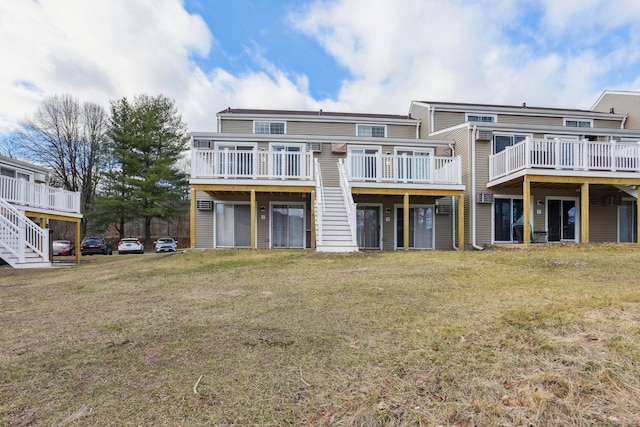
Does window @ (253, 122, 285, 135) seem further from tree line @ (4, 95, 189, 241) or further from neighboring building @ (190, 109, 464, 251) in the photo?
tree line @ (4, 95, 189, 241)

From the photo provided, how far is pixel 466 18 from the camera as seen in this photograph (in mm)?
14648

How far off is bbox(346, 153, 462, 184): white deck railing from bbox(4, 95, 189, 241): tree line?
20.0 m

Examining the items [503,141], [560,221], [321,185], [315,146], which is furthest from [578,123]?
[321,185]

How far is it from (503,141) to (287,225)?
9978 millimetres

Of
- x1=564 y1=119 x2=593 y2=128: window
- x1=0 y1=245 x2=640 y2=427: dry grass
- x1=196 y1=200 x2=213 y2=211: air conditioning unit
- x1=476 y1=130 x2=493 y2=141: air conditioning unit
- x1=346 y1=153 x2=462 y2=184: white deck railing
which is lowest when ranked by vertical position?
x1=0 y1=245 x2=640 y2=427: dry grass

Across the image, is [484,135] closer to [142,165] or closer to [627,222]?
[627,222]

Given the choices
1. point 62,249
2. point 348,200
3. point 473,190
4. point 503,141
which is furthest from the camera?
point 62,249

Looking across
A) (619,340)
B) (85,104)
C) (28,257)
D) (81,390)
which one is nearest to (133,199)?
(85,104)

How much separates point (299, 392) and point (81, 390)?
150 cm

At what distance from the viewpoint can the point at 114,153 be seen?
27281 mm

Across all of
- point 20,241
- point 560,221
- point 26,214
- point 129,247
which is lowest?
point 129,247

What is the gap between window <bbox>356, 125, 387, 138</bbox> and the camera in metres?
17.3

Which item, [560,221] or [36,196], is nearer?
[36,196]

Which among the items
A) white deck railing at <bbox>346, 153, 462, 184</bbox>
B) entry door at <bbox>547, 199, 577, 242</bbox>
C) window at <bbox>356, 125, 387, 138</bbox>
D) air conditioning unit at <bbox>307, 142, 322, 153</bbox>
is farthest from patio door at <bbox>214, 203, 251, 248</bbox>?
entry door at <bbox>547, 199, 577, 242</bbox>
